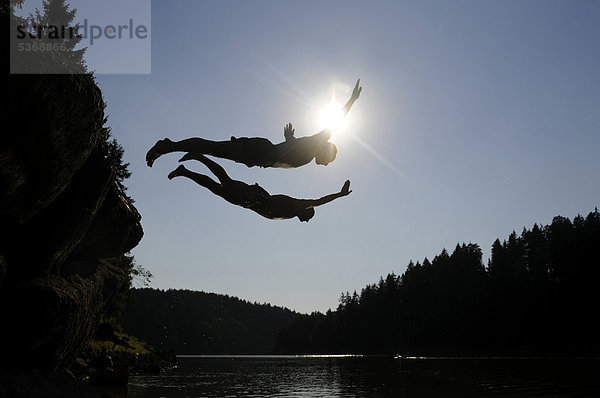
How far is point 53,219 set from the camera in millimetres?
12336

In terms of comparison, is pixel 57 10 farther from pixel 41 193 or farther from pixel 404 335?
pixel 404 335

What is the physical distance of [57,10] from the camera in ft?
138

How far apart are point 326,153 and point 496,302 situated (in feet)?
365

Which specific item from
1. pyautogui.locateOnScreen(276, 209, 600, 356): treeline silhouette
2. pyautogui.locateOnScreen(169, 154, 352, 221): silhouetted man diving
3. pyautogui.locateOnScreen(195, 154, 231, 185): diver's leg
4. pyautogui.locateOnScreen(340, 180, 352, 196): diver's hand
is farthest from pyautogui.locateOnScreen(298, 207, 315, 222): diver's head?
pyautogui.locateOnScreen(276, 209, 600, 356): treeline silhouette

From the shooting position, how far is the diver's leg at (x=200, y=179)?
804cm

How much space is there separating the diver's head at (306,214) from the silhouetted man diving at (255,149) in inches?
36.0

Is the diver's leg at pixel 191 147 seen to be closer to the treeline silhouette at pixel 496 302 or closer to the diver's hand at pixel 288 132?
the diver's hand at pixel 288 132

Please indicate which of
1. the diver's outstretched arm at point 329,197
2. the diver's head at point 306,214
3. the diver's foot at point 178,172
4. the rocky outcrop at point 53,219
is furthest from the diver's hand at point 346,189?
the rocky outcrop at point 53,219

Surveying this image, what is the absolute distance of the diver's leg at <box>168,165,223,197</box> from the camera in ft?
26.4

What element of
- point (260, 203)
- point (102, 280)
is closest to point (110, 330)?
point (102, 280)

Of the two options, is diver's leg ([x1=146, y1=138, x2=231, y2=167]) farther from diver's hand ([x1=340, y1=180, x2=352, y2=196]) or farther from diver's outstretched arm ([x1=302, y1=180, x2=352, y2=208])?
diver's hand ([x1=340, y1=180, x2=352, y2=196])

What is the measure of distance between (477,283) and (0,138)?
125 m

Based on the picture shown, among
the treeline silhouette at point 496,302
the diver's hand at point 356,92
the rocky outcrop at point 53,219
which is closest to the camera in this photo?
the diver's hand at point 356,92

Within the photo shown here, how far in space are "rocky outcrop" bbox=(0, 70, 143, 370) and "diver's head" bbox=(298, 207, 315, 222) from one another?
5.42 m
